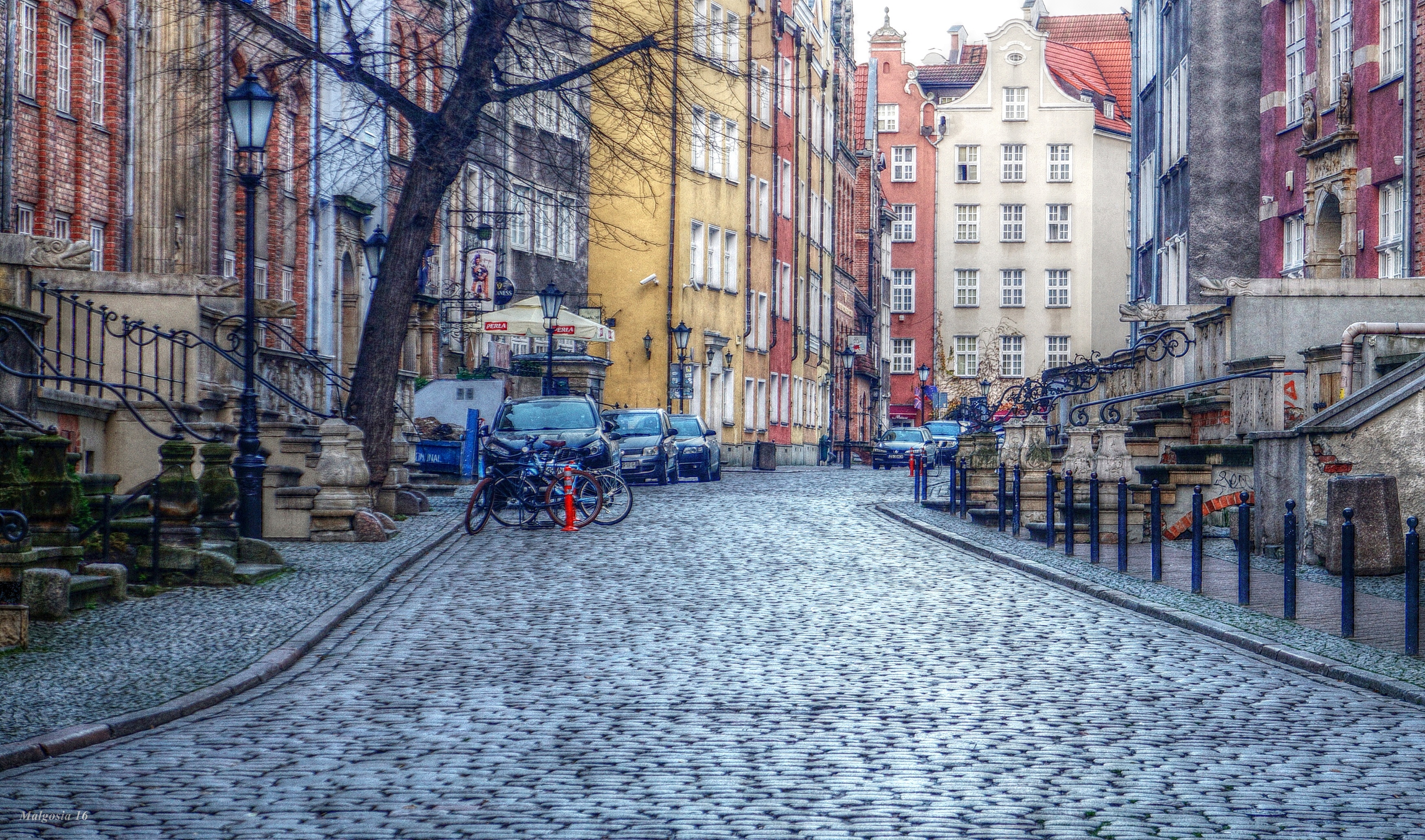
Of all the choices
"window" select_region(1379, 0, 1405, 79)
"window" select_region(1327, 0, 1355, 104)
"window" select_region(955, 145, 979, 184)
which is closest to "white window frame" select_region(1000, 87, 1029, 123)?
"window" select_region(955, 145, 979, 184)

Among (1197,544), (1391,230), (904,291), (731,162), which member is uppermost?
(731,162)

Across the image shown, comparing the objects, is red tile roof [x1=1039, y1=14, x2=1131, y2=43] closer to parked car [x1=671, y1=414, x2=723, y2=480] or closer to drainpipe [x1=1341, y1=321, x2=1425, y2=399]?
parked car [x1=671, y1=414, x2=723, y2=480]

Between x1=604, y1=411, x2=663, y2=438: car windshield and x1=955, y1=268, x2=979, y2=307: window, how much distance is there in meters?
59.5

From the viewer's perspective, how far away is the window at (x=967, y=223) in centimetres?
9366

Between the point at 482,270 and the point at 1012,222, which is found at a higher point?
the point at 1012,222

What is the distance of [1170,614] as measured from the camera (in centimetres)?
1262

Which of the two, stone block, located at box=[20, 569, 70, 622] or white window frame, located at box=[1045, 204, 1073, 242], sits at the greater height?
white window frame, located at box=[1045, 204, 1073, 242]

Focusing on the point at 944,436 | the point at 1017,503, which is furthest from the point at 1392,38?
the point at 944,436

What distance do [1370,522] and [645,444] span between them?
71.7 ft

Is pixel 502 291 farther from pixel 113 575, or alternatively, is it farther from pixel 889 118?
pixel 889 118

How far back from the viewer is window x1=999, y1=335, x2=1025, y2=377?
9356 centimetres

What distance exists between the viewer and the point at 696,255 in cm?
5675

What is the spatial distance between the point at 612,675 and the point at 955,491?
1758 cm

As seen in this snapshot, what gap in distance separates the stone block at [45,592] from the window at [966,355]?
279ft
